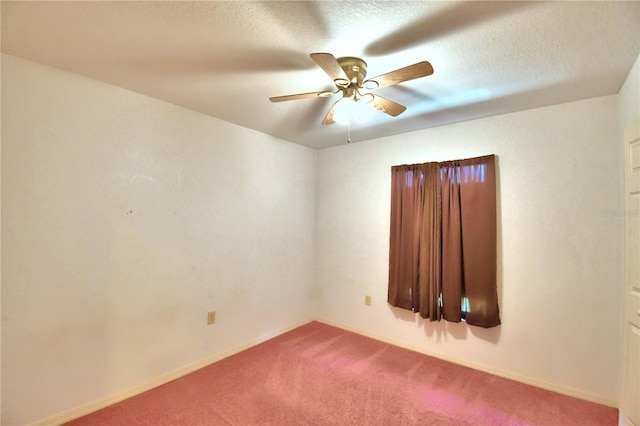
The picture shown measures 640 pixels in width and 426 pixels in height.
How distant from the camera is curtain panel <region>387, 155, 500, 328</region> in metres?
2.58

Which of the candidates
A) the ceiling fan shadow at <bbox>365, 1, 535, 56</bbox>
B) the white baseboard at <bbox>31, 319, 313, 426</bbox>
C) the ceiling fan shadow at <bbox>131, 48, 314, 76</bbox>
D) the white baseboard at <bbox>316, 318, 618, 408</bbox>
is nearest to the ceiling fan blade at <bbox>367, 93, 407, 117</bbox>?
the ceiling fan shadow at <bbox>365, 1, 535, 56</bbox>

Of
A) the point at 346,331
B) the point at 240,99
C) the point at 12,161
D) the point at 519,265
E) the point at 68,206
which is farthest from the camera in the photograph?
the point at 346,331

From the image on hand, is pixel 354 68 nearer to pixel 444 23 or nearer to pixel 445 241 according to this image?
pixel 444 23

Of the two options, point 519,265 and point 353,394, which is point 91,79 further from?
point 519,265

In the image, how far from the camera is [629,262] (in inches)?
70.9

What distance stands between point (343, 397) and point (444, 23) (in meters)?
2.53

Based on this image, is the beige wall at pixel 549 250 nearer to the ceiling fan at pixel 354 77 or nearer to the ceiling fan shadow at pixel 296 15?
the ceiling fan at pixel 354 77

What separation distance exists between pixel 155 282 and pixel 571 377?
346 cm

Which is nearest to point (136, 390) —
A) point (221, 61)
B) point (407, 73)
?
point (221, 61)

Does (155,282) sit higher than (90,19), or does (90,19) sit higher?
(90,19)

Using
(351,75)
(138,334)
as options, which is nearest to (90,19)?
(351,75)

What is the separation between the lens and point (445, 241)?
2785 mm

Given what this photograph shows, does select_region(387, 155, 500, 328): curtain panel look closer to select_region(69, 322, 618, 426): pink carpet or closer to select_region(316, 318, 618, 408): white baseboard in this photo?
select_region(316, 318, 618, 408): white baseboard

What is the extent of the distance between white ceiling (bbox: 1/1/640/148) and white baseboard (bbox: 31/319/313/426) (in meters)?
2.32
